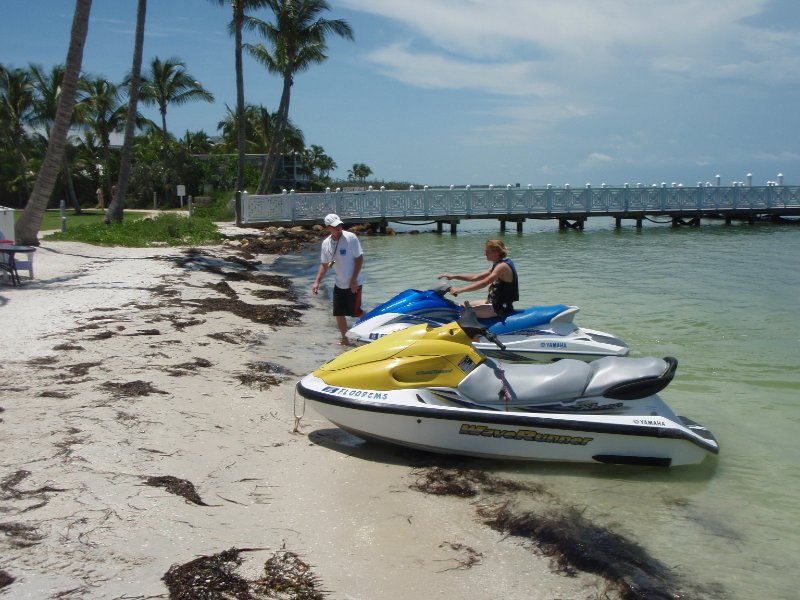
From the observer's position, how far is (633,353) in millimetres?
10258

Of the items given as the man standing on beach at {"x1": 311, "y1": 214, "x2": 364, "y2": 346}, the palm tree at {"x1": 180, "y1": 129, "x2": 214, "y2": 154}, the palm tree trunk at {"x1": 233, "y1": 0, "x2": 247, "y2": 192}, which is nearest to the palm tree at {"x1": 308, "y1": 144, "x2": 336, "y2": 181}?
the palm tree at {"x1": 180, "y1": 129, "x2": 214, "y2": 154}

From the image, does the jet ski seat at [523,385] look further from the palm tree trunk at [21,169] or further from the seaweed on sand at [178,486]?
the palm tree trunk at [21,169]

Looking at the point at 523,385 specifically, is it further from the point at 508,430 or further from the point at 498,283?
the point at 498,283

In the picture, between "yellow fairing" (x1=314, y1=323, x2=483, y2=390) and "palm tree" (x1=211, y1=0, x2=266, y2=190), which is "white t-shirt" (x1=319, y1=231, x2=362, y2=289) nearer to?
"yellow fairing" (x1=314, y1=323, x2=483, y2=390)

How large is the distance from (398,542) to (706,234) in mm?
36248

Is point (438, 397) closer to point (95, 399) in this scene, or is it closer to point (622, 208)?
point (95, 399)

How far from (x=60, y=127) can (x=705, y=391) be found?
14631mm

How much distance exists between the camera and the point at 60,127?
54.2ft

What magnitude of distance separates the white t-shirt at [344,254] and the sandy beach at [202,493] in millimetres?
1332

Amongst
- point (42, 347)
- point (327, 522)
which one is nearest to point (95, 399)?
point (42, 347)

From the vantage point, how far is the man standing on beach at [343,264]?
948cm

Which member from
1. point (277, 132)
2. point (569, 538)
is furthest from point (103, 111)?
point (569, 538)

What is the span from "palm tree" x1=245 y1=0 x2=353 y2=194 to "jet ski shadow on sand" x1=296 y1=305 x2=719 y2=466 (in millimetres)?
33024

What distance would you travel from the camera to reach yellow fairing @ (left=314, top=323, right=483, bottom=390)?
5.89 metres
